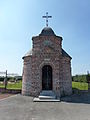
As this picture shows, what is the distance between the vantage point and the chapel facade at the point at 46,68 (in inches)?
666

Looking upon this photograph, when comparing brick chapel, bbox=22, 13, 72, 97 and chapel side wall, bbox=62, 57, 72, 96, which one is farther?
chapel side wall, bbox=62, 57, 72, 96

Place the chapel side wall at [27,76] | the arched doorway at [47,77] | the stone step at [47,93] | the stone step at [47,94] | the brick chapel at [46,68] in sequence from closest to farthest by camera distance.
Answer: the stone step at [47,94]
the stone step at [47,93]
the brick chapel at [46,68]
the chapel side wall at [27,76]
the arched doorway at [47,77]

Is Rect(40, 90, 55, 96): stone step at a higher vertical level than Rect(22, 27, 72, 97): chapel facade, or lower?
lower

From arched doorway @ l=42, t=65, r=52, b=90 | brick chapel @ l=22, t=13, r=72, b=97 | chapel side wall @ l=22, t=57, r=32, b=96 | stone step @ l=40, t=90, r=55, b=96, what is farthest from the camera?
arched doorway @ l=42, t=65, r=52, b=90

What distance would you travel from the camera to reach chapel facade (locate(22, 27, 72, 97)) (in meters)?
16.9

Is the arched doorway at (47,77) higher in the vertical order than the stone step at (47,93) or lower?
higher

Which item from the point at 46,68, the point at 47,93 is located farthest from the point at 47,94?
the point at 46,68

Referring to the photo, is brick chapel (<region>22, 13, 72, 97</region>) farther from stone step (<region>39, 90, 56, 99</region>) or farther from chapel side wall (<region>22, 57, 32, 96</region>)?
stone step (<region>39, 90, 56, 99</region>)

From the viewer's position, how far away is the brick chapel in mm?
16922

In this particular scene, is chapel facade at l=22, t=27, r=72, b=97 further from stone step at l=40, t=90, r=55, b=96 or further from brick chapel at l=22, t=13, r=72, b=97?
stone step at l=40, t=90, r=55, b=96

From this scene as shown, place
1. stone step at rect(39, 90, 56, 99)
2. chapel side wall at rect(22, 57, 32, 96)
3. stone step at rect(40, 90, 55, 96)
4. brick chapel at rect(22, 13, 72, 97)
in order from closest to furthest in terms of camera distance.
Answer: stone step at rect(39, 90, 56, 99), stone step at rect(40, 90, 55, 96), brick chapel at rect(22, 13, 72, 97), chapel side wall at rect(22, 57, 32, 96)

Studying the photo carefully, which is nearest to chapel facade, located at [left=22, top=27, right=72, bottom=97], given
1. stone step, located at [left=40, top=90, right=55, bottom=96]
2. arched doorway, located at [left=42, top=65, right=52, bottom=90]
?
arched doorway, located at [left=42, top=65, right=52, bottom=90]

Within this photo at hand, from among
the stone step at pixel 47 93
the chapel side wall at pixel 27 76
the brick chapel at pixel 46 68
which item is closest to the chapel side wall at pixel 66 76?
the brick chapel at pixel 46 68

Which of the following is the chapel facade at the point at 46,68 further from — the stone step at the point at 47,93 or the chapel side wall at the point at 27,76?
the stone step at the point at 47,93
